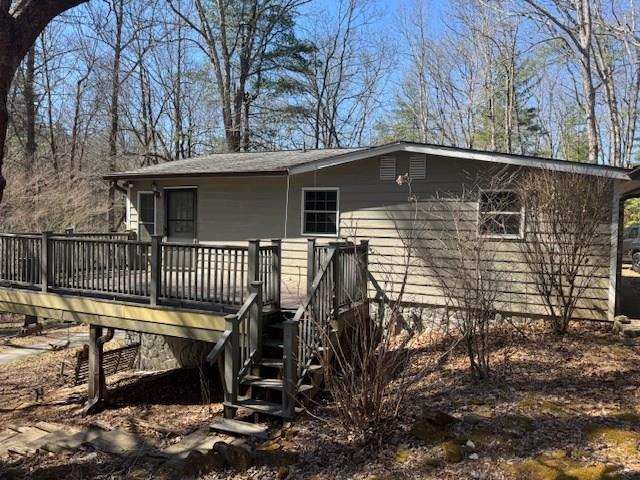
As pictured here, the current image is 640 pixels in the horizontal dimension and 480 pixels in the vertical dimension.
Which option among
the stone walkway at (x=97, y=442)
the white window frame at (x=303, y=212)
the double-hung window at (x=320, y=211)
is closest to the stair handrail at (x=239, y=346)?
the stone walkway at (x=97, y=442)

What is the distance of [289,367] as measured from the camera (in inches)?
217

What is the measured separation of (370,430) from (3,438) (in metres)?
5.30

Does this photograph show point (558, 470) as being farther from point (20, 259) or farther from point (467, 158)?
point (20, 259)

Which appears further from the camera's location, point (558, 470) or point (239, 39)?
point (239, 39)

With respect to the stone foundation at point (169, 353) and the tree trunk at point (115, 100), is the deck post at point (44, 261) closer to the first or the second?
the stone foundation at point (169, 353)

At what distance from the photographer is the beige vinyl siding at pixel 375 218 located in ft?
27.5

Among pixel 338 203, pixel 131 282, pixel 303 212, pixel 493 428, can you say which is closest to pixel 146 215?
pixel 303 212

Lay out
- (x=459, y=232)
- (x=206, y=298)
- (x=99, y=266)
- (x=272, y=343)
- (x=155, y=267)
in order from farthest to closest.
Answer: (x=459, y=232) < (x=99, y=266) < (x=155, y=267) < (x=206, y=298) < (x=272, y=343)

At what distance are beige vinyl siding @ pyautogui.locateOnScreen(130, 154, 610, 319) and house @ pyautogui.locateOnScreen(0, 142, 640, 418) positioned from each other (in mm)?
23

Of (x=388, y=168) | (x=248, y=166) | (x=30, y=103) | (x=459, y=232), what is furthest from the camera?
(x=30, y=103)

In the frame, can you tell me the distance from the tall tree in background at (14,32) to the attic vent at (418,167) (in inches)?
245

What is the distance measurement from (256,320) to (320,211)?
433cm

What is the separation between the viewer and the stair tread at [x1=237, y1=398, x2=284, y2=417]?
5449 mm

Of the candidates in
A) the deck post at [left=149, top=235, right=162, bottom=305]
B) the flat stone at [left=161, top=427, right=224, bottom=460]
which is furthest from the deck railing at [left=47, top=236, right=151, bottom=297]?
the flat stone at [left=161, top=427, right=224, bottom=460]
